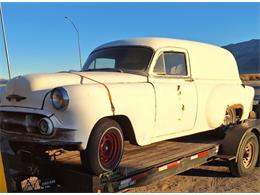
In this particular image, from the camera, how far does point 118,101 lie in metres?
4.62

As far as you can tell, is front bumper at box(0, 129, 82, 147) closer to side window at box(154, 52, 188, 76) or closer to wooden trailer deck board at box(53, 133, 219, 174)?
wooden trailer deck board at box(53, 133, 219, 174)

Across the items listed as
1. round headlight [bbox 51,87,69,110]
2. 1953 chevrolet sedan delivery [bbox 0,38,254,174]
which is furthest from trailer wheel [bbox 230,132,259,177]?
round headlight [bbox 51,87,69,110]

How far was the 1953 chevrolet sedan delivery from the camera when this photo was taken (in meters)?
4.21

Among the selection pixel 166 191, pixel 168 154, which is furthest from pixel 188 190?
pixel 168 154

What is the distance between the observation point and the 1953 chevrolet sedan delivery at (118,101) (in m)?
4.21

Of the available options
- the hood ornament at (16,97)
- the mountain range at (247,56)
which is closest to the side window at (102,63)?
the hood ornament at (16,97)

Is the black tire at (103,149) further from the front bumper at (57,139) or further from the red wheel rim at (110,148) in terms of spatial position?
the front bumper at (57,139)

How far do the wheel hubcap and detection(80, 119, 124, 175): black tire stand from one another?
3.14 metres

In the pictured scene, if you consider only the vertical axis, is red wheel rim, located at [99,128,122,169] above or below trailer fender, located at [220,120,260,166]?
above

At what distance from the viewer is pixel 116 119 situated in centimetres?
484

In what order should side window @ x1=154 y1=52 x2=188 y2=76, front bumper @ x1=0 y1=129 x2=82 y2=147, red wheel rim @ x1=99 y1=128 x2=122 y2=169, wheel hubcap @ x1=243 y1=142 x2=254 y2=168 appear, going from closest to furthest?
front bumper @ x1=0 y1=129 x2=82 y2=147
red wheel rim @ x1=99 y1=128 x2=122 y2=169
side window @ x1=154 y1=52 x2=188 y2=76
wheel hubcap @ x1=243 y1=142 x2=254 y2=168

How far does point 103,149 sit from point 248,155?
3.55m

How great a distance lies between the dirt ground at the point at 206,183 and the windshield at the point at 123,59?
1736mm

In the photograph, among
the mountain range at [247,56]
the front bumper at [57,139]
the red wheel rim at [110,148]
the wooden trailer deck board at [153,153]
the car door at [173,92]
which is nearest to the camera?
the front bumper at [57,139]
